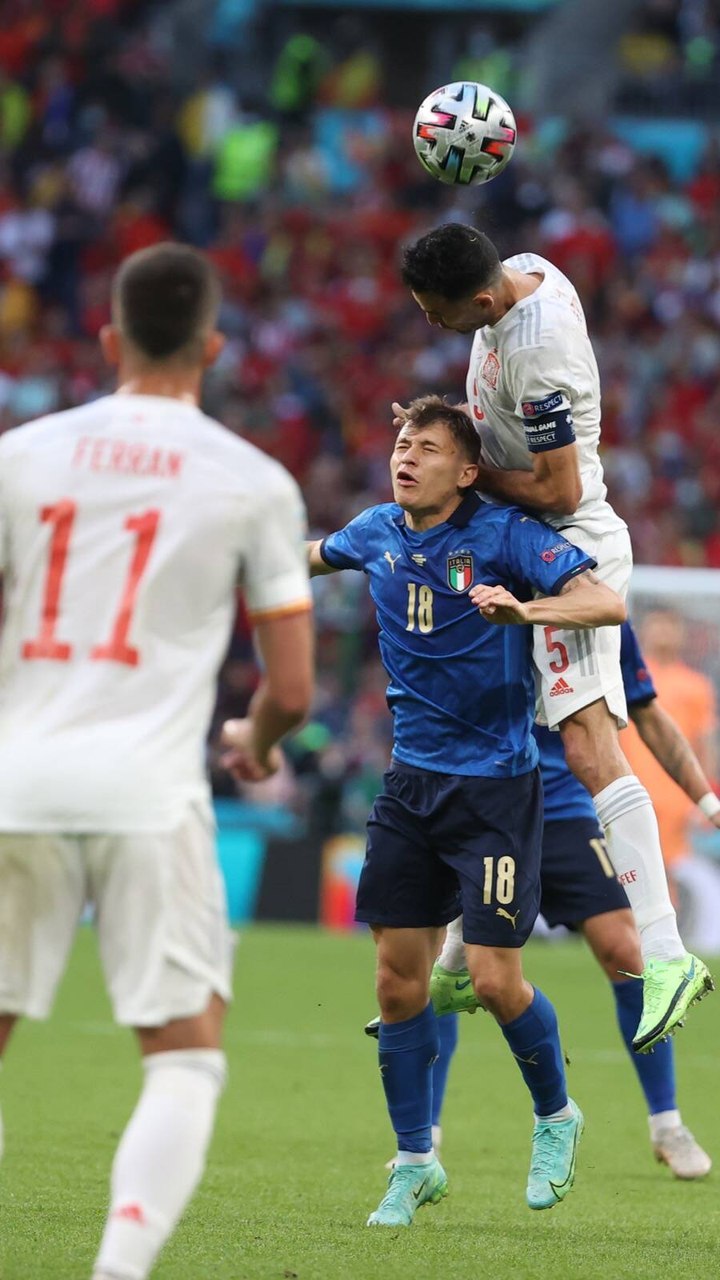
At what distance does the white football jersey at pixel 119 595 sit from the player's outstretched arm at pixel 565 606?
5.18ft

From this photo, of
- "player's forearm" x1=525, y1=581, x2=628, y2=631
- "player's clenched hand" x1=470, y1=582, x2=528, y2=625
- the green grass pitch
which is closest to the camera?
the green grass pitch

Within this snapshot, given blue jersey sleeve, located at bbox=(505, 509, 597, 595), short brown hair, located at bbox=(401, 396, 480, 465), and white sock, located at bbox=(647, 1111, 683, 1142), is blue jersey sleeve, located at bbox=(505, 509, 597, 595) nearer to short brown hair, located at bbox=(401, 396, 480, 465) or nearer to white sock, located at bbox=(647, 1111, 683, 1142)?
short brown hair, located at bbox=(401, 396, 480, 465)

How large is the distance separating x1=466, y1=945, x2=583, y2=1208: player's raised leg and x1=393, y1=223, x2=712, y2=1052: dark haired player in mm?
390

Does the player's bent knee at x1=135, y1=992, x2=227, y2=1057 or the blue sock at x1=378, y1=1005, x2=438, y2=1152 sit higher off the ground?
the player's bent knee at x1=135, y1=992, x2=227, y2=1057

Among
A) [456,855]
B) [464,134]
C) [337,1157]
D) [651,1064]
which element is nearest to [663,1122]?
[651,1064]

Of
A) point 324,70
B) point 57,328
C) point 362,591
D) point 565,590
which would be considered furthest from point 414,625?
point 324,70

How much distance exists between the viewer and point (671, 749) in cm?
732

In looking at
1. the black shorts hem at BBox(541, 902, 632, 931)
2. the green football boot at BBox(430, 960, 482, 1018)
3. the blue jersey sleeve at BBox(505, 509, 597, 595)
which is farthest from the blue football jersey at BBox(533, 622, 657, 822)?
the blue jersey sleeve at BBox(505, 509, 597, 595)

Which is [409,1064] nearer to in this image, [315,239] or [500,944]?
[500,944]

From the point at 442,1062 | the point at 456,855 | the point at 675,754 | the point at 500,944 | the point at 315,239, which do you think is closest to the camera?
the point at 500,944

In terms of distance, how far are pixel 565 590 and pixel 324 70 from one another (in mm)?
22208

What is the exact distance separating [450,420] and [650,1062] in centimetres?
282

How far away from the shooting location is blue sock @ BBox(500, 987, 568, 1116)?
6.38 meters

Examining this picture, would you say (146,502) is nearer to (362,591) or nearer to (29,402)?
(362,591)
